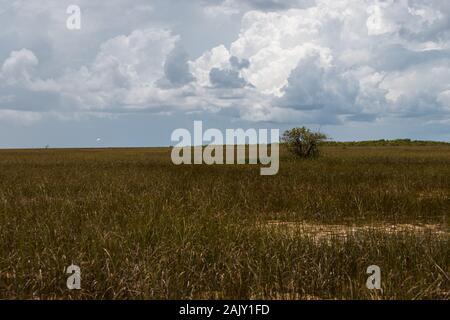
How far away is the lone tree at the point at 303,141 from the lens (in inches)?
1323

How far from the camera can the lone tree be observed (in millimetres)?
33594

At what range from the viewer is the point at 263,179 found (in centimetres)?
1816

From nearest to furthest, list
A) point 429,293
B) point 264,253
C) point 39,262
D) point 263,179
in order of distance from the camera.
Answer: point 429,293
point 39,262
point 264,253
point 263,179

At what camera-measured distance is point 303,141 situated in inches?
1334

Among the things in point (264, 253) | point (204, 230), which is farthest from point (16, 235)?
point (264, 253)

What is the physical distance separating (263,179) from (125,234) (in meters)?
11.3

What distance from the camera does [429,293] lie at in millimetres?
5199
